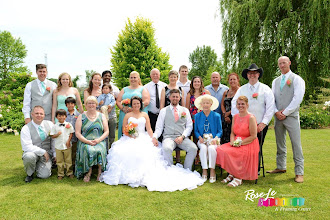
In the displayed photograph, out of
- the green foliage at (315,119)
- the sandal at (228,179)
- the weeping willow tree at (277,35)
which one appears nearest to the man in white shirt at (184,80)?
the sandal at (228,179)

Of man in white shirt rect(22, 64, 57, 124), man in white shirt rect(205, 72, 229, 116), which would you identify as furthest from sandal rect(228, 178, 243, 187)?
man in white shirt rect(22, 64, 57, 124)

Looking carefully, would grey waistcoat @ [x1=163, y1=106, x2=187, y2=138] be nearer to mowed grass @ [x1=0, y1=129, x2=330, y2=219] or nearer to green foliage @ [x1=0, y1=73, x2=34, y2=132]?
mowed grass @ [x1=0, y1=129, x2=330, y2=219]

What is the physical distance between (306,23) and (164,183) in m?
12.4

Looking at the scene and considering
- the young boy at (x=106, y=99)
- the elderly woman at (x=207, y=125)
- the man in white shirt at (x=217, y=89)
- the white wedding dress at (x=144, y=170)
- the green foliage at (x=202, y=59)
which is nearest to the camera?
the white wedding dress at (x=144, y=170)

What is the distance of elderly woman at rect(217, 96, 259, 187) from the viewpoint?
186 inches

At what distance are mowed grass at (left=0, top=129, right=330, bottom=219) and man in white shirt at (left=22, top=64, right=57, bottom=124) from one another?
152 centimetres

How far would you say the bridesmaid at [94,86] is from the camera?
595 cm

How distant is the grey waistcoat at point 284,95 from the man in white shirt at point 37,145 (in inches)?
195

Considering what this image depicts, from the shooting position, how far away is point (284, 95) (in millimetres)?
5082

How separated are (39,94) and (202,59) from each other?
48316 mm

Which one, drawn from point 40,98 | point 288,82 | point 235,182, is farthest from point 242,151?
point 40,98

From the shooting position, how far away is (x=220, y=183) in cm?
483

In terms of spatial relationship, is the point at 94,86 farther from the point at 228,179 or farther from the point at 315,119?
the point at 315,119

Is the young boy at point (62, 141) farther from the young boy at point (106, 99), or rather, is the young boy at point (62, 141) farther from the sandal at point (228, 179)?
the sandal at point (228, 179)
